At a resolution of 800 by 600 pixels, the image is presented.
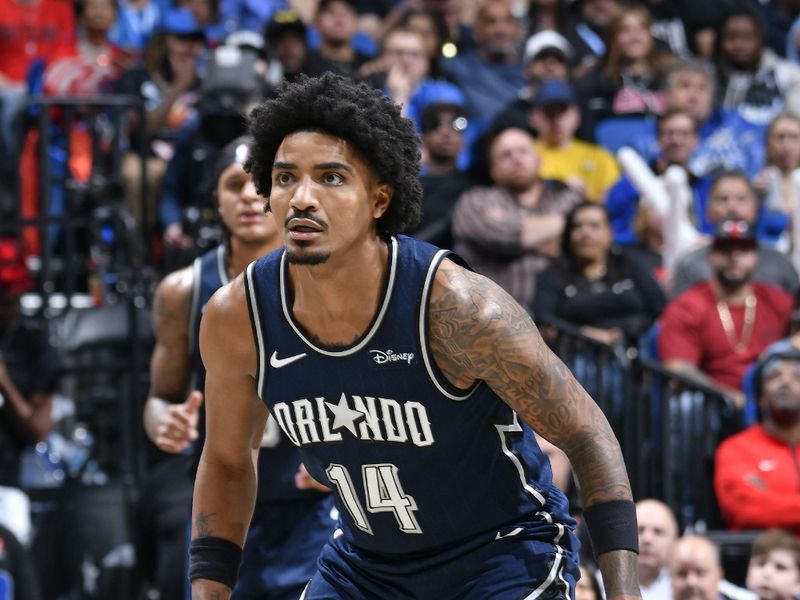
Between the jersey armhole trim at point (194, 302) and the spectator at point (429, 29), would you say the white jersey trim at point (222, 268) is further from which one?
the spectator at point (429, 29)

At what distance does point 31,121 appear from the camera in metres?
8.46

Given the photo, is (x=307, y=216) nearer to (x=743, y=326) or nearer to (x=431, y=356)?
(x=431, y=356)

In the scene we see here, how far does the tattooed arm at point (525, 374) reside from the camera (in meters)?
3.48

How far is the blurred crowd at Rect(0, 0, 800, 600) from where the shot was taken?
733 cm

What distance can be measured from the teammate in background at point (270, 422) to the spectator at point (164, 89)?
13.4 ft

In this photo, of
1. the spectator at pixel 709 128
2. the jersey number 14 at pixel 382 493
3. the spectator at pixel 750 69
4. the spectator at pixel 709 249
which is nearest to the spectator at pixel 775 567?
the spectator at pixel 709 249

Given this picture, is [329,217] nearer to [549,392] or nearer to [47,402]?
[549,392]

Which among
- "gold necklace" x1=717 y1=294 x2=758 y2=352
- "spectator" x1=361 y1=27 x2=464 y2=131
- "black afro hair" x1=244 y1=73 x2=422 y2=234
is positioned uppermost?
"spectator" x1=361 y1=27 x2=464 y2=131

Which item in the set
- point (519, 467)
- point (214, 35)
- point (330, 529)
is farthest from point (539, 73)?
point (519, 467)

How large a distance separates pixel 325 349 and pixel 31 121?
5.27m

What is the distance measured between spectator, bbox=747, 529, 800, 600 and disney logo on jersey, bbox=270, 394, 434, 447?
10.9ft

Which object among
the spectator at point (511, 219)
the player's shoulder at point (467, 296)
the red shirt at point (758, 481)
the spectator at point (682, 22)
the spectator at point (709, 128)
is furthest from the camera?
the spectator at point (682, 22)

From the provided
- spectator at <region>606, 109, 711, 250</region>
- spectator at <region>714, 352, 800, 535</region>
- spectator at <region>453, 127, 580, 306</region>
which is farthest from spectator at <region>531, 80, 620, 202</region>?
spectator at <region>714, 352, 800, 535</region>

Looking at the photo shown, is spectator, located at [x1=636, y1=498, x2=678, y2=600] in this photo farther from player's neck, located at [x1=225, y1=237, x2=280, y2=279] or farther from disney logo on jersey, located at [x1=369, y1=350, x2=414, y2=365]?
disney logo on jersey, located at [x1=369, y1=350, x2=414, y2=365]
